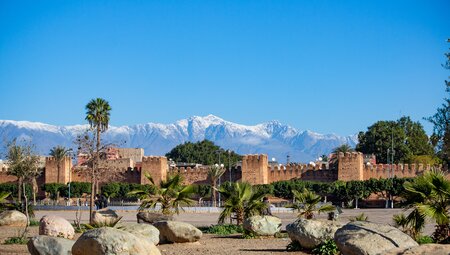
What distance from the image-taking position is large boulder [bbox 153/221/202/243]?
58.9 feet

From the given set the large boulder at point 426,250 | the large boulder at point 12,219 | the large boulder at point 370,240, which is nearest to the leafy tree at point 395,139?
the large boulder at point 12,219

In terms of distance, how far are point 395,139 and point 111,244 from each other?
2967 inches

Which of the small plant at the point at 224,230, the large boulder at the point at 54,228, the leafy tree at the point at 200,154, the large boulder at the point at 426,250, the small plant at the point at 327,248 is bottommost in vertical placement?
the small plant at the point at 224,230

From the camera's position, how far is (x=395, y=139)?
3278 inches

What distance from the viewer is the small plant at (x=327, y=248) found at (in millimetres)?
15461

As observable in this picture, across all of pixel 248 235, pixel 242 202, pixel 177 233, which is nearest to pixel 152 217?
pixel 242 202

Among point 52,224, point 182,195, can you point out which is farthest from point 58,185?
point 52,224

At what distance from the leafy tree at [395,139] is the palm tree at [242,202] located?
2312 inches

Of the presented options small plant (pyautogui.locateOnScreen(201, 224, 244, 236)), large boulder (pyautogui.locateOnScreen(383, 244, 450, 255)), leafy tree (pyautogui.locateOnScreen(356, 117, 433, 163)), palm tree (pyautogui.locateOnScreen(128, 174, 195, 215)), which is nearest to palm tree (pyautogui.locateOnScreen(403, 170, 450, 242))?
large boulder (pyautogui.locateOnScreen(383, 244, 450, 255))

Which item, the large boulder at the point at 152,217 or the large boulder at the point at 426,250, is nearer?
the large boulder at the point at 426,250

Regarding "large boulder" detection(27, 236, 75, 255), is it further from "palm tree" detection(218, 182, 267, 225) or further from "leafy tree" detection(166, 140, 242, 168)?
"leafy tree" detection(166, 140, 242, 168)

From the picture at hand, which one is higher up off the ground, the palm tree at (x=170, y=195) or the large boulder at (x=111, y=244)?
the palm tree at (x=170, y=195)

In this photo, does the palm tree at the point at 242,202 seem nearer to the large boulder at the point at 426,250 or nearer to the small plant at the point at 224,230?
the small plant at the point at 224,230

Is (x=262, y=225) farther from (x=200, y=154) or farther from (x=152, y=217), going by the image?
(x=200, y=154)
